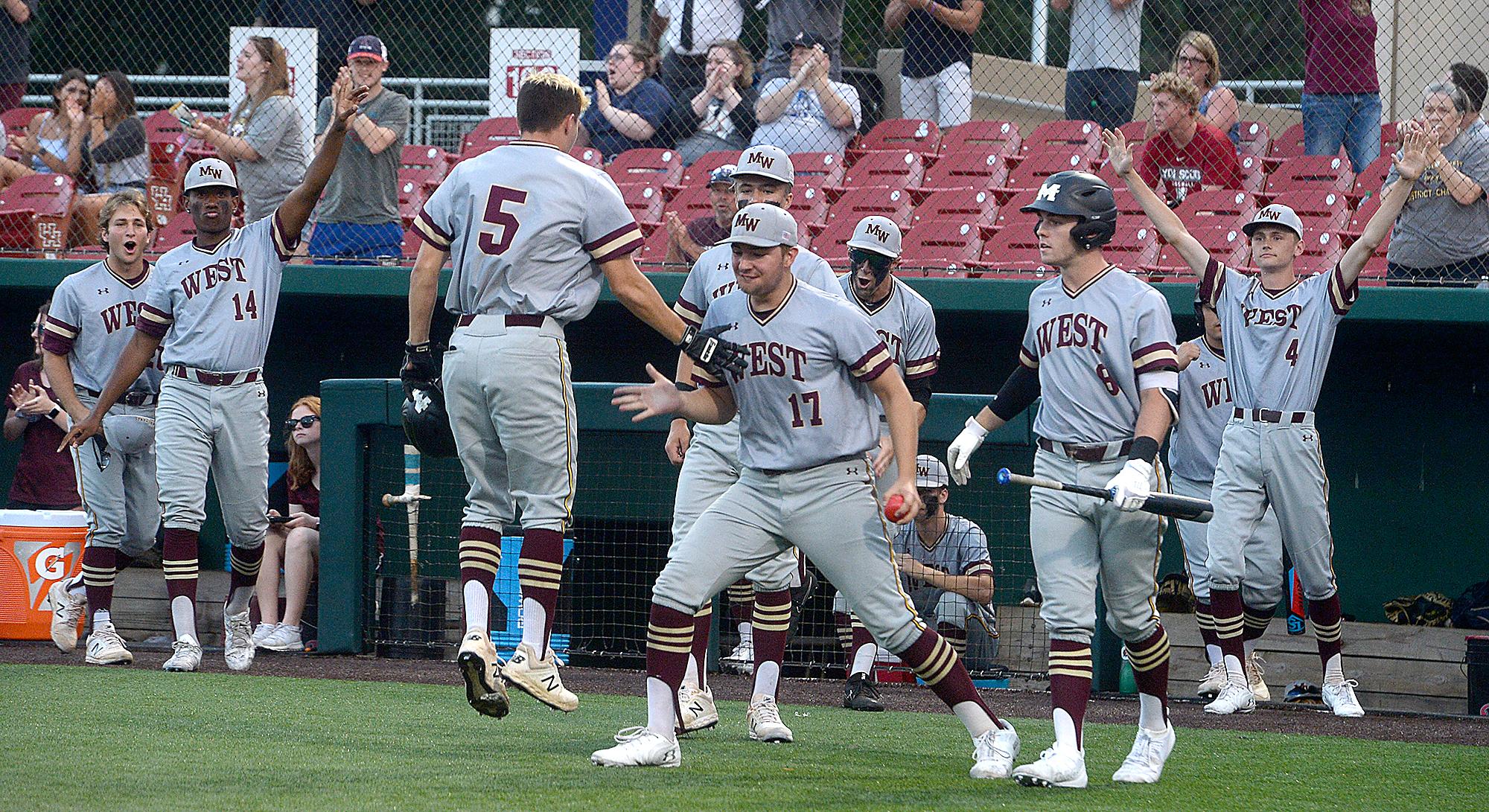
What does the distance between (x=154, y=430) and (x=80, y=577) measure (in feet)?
3.08

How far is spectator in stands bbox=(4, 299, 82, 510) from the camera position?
29.0 ft

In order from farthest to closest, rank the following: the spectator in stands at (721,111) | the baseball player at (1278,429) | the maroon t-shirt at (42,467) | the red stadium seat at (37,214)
A: the spectator in stands at (721,111), the red stadium seat at (37,214), the maroon t-shirt at (42,467), the baseball player at (1278,429)

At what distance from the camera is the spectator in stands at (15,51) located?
38.6ft

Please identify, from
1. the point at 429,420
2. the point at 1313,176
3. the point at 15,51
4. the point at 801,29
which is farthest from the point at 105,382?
the point at 1313,176

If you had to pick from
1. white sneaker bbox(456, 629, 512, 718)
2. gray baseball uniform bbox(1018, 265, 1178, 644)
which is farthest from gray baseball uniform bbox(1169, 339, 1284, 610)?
white sneaker bbox(456, 629, 512, 718)

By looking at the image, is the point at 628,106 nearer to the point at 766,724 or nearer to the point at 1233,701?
the point at 1233,701

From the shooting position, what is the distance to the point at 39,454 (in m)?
9.05

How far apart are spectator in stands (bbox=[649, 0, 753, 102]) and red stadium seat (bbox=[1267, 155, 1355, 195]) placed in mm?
3871

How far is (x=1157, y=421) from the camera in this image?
466 cm

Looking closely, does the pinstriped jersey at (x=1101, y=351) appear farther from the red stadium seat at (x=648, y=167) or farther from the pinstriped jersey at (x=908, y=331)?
the red stadium seat at (x=648, y=167)

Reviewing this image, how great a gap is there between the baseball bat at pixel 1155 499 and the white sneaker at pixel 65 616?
5.31 m

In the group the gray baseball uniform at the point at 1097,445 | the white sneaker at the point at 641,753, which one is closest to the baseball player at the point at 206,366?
the white sneaker at the point at 641,753

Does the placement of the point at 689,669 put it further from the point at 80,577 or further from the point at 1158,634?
the point at 80,577

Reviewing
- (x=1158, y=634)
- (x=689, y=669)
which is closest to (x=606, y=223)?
(x=689, y=669)
